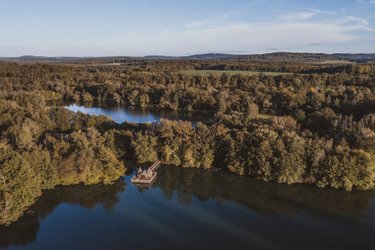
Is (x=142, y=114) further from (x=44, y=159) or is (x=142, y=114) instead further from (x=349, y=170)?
(x=349, y=170)

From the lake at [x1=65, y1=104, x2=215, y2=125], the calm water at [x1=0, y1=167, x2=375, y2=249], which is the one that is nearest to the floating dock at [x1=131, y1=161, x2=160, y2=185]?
the calm water at [x1=0, y1=167, x2=375, y2=249]

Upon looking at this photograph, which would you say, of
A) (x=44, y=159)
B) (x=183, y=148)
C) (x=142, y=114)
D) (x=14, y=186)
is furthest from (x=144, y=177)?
(x=142, y=114)

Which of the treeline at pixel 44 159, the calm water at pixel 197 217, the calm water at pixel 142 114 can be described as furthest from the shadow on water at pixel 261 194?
the calm water at pixel 142 114

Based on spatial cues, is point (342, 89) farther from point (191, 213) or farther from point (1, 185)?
point (1, 185)

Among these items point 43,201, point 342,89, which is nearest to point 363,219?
point 43,201

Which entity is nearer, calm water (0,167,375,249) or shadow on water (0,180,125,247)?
calm water (0,167,375,249)

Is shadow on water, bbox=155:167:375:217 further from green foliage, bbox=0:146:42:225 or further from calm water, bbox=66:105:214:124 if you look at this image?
calm water, bbox=66:105:214:124

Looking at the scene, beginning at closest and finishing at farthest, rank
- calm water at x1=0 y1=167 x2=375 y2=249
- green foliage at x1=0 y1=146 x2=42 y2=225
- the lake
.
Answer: calm water at x1=0 y1=167 x2=375 y2=249 → green foliage at x1=0 y1=146 x2=42 y2=225 → the lake
